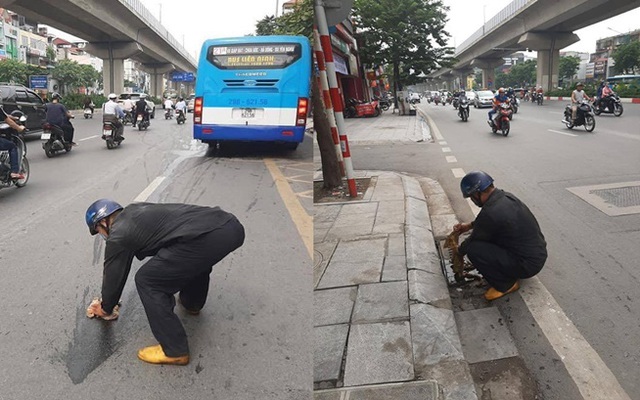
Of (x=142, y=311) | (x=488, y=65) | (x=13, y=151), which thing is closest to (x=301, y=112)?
(x=13, y=151)

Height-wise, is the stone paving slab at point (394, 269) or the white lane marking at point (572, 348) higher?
the stone paving slab at point (394, 269)

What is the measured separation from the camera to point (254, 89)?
8969mm

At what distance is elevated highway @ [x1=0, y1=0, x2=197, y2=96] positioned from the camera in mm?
23969

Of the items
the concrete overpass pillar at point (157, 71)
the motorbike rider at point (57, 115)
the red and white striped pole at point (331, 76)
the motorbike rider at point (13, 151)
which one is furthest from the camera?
the concrete overpass pillar at point (157, 71)

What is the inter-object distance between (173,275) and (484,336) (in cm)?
185

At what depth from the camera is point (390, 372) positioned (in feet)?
8.61

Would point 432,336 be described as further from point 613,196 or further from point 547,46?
point 547,46

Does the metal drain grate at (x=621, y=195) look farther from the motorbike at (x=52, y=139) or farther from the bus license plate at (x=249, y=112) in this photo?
the motorbike at (x=52, y=139)

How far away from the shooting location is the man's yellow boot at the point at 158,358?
2691 mm

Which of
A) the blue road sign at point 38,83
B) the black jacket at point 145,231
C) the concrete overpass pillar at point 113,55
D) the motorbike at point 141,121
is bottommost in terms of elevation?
the black jacket at point 145,231

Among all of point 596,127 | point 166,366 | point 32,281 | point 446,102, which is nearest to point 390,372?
point 166,366

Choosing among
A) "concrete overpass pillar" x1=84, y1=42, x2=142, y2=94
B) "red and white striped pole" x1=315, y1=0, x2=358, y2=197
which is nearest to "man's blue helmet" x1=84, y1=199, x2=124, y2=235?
"red and white striped pole" x1=315, y1=0, x2=358, y2=197

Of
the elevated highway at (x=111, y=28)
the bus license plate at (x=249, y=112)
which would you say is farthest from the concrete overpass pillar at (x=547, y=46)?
the bus license plate at (x=249, y=112)

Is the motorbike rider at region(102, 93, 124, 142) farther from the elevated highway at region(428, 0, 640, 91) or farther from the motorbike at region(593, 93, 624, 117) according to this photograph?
the elevated highway at region(428, 0, 640, 91)
